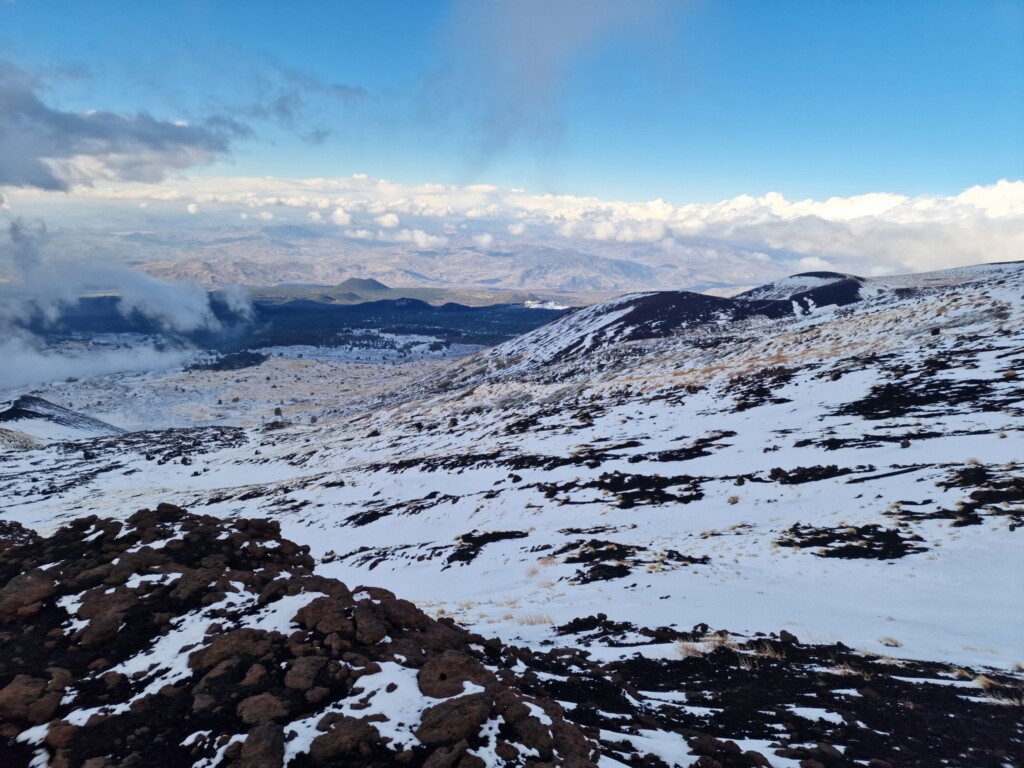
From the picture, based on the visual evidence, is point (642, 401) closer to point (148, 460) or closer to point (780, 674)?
point (780, 674)

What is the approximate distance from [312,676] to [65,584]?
8.73 metres

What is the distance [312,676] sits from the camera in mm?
8742

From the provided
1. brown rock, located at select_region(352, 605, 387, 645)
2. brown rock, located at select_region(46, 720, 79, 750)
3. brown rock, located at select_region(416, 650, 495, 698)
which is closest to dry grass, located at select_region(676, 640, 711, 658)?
brown rock, located at select_region(416, 650, 495, 698)

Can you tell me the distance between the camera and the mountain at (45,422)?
387ft

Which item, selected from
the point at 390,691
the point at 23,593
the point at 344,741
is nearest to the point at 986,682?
the point at 390,691

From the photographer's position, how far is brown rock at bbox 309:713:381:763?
7.05 metres

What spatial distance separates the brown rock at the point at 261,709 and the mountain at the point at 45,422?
145 metres

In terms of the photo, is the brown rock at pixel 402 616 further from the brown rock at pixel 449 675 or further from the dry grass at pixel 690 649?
the dry grass at pixel 690 649

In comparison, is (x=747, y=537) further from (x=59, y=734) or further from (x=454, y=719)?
(x=59, y=734)

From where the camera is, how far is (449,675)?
8641mm

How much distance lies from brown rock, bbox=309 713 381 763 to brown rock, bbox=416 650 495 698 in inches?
45.9

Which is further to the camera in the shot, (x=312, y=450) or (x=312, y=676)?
(x=312, y=450)

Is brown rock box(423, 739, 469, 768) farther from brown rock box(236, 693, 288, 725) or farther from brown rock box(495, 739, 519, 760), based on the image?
brown rock box(236, 693, 288, 725)

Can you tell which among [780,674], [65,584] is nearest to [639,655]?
[780,674]
